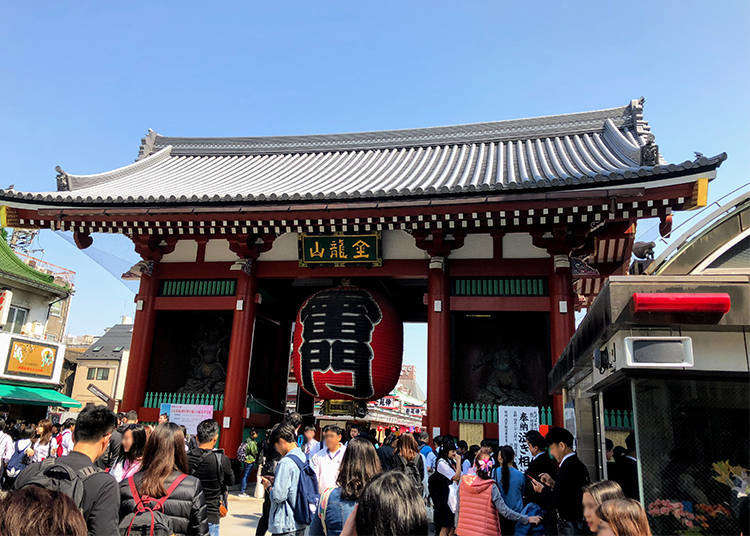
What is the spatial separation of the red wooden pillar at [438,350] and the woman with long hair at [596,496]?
769 cm

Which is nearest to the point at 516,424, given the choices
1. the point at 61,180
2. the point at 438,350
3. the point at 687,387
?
the point at 438,350

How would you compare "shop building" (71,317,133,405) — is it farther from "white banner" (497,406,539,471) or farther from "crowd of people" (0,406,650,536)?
"crowd of people" (0,406,650,536)

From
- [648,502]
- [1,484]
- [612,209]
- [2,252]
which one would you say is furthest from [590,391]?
[2,252]

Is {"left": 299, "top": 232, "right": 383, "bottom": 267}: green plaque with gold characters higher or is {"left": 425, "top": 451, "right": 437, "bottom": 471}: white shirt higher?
{"left": 299, "top": 232, "right": 383, "bottom": 267}: green plaque with gold characters

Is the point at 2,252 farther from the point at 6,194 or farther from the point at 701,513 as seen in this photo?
the point at 701,513

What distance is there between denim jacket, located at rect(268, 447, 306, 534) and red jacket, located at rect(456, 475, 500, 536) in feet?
5.41

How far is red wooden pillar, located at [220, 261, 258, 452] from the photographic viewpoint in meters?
11.7

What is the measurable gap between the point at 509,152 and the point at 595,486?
12.8 m

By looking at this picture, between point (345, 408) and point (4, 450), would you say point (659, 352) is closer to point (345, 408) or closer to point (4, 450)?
point (345, 408)

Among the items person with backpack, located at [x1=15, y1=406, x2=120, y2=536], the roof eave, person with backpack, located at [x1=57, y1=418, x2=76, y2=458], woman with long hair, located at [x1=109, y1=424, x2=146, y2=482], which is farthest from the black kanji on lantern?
person with backpack, located at [x1=15, y1=406, x2=120, y2=536]

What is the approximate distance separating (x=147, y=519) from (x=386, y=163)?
13594 millimetres

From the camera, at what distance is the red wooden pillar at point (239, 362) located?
38.5 ft

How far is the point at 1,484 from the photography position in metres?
8.71

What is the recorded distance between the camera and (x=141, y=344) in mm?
12742
